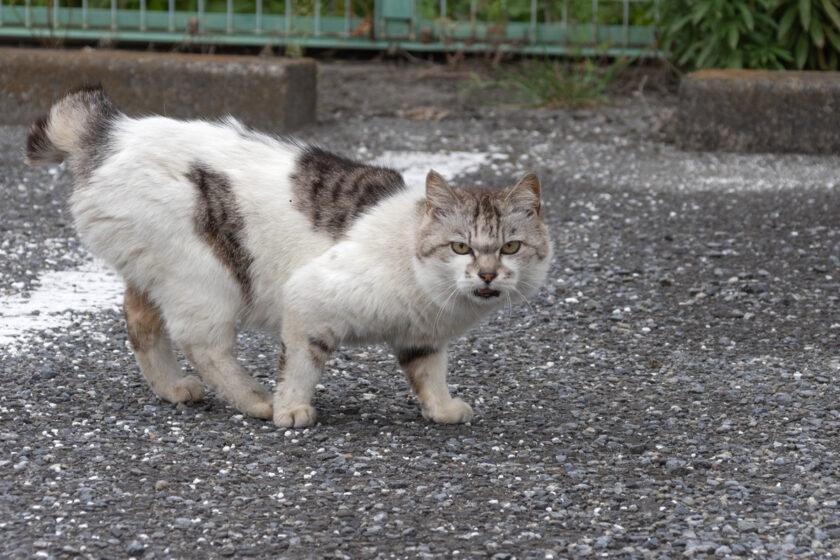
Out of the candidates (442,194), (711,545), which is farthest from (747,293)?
(711,545)

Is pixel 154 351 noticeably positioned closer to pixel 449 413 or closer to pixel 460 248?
pixel 449 413

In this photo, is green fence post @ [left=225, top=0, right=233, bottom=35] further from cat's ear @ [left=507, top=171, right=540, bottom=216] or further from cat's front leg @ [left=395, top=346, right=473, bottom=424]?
cat's ear @ [left=507, top=171, right=540, bottom=216]

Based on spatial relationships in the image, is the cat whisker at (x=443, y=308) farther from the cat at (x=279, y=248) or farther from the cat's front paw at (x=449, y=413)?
the cat's front paw at (x=449, y=413)

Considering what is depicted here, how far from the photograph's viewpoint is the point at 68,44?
9.44 meters

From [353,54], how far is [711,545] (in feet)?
24.2

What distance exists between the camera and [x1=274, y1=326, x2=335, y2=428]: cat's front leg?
13.4ft

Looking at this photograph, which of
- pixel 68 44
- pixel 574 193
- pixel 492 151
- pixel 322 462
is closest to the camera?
pixel 322 462

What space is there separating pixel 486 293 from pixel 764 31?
5442 mm

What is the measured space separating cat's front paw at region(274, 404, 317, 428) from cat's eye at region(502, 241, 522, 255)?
88cm

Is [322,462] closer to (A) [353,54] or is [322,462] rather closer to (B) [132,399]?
(B) [132,399]

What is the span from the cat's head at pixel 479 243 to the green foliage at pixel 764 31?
482 cm

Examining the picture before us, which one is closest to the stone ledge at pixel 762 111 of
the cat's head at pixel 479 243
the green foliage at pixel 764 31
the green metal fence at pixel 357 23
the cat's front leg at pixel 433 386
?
the green foliage at pixel 764 31

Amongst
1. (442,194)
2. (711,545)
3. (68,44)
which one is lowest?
(711,545)

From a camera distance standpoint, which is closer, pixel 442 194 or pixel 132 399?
pixel 442 194
